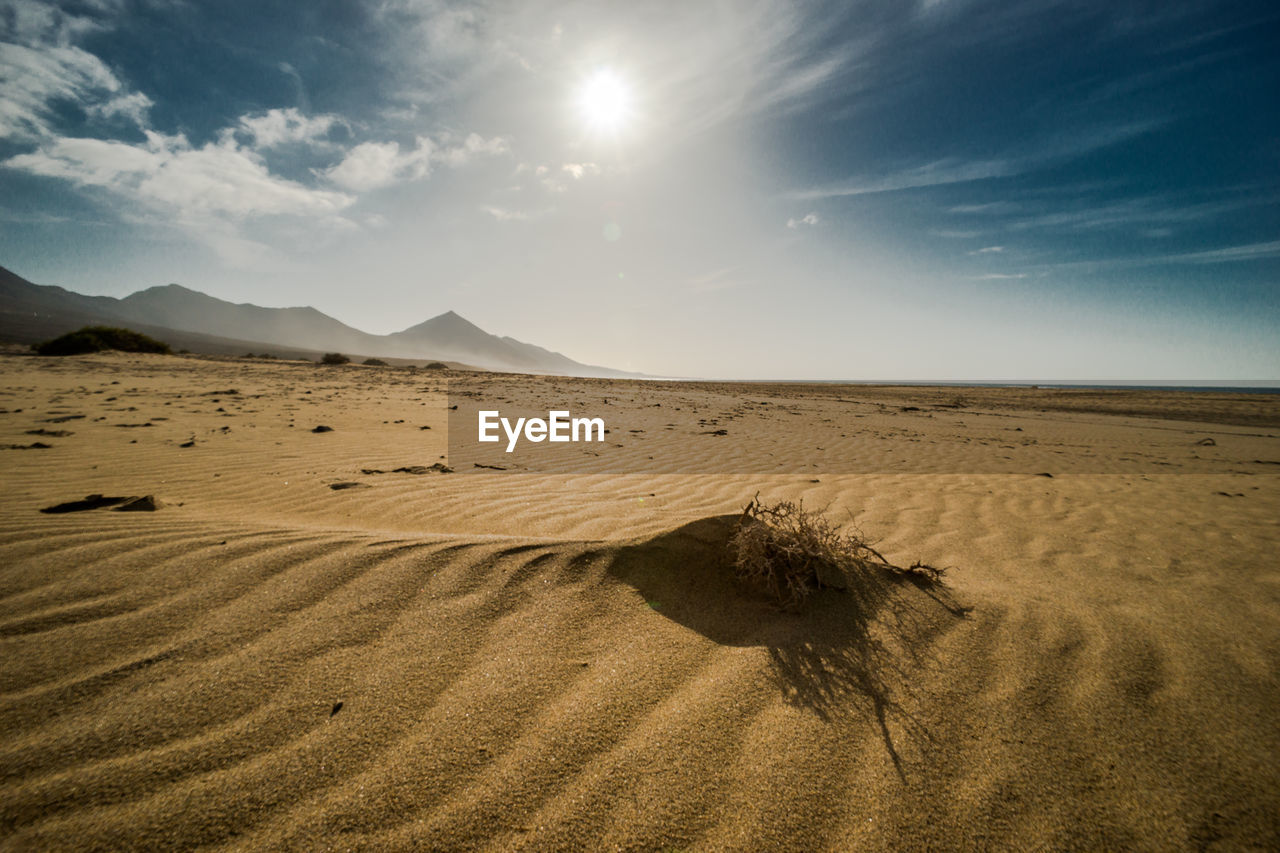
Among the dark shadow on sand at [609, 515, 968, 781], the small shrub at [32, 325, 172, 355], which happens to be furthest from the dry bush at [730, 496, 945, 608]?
the small shrub at [32, 325, 172, 355]

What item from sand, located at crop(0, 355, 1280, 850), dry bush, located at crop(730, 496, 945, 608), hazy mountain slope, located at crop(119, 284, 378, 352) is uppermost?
hazy mountain slope, located at crop(119, 284, 378, 352)

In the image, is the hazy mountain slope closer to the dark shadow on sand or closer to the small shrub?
the small shrub

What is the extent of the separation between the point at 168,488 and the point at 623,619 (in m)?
4.22

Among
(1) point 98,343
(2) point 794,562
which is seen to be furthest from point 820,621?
(1) point 98,343

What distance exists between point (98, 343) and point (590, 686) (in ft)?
98.3

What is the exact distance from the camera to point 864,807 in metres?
1.29

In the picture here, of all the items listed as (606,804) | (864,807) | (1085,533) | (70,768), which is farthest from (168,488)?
(1085,533)

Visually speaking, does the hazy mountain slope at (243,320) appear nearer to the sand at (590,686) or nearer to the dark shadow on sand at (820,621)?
the sand at (590,686)

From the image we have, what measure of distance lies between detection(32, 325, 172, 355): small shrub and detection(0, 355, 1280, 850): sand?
23602 mm

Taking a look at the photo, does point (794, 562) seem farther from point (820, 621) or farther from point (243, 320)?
point (243, 320)

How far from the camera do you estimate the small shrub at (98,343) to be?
60.5 ft

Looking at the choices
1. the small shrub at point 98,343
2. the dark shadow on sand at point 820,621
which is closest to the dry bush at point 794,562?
the dark shadow on sand at point 820,621

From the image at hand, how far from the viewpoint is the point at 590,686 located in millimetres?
1674

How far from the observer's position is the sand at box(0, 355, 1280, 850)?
1.23 m
